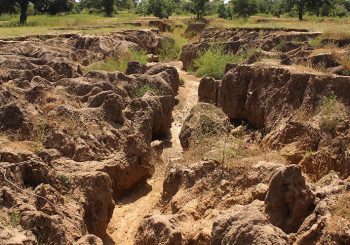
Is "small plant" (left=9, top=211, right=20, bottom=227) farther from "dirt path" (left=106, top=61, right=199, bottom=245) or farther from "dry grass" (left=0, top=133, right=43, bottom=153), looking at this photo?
"dirt path" (left=106, top=61, right=199, bottom=245)

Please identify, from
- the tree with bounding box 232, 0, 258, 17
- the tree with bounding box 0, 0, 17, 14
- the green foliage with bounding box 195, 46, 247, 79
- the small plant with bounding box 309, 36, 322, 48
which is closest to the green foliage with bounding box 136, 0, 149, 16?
the tree with bounding box 232, 0, 258, 17

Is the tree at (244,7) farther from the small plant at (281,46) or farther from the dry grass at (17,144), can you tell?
the dry grass at (17,144)

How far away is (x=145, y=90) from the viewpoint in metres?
14.5

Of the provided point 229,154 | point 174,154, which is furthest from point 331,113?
point 174,154

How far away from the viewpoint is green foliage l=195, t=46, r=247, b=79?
61.0 feet

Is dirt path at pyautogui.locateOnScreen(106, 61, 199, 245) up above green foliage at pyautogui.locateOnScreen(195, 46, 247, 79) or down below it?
below

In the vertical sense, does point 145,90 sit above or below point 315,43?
below

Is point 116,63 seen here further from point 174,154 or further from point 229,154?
point 229,154

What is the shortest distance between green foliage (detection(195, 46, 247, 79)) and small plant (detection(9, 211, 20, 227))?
492 inches

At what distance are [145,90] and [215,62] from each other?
5439 mm

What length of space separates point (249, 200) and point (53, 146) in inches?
149

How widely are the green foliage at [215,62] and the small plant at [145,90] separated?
379cm

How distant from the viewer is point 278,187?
23.5 feet

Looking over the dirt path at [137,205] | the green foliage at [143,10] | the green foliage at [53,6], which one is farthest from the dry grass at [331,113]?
the green foliage at [143,10]
